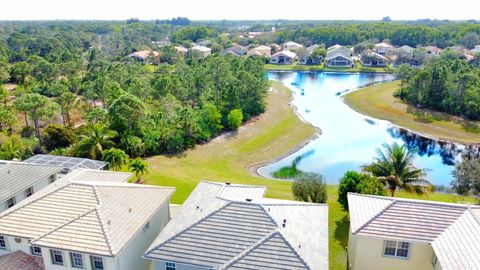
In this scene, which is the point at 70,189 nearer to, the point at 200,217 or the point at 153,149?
the point at 200,217

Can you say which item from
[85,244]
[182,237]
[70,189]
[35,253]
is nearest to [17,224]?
[35,253]

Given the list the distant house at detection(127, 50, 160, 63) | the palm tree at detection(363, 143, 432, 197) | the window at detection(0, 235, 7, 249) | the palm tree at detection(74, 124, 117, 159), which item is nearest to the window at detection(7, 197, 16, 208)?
the window at detection(0, 235, 7, 249)

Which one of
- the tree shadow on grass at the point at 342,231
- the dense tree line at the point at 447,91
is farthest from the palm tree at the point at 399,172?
the dense tree line at the point at 447,91

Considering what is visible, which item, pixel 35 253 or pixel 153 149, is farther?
pixel 153 149

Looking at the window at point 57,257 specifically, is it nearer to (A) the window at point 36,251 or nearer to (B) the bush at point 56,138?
(A) the window at point 36,251

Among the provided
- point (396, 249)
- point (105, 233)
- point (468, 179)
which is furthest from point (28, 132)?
point (468, 179)

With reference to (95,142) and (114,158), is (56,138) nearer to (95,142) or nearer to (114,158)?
(95,142)
